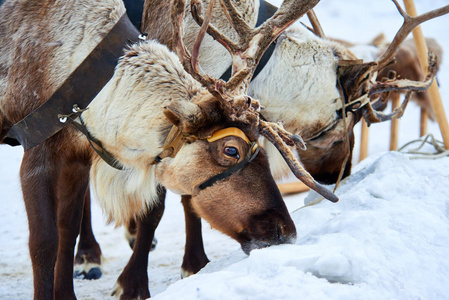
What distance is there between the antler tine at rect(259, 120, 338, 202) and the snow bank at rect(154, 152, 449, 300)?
169mm

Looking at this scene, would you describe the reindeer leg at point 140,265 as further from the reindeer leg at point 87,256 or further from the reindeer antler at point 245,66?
the reindeer antler at point 245,66

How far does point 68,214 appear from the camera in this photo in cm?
A: 277

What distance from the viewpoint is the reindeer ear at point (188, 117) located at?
2.11 meters

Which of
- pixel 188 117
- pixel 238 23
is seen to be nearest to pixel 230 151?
pixel 188 117

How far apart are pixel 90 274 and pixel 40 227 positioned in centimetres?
138

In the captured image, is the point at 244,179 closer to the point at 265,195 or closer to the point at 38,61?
the point at 265,195

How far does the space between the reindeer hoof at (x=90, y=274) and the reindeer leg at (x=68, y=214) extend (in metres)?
0.87

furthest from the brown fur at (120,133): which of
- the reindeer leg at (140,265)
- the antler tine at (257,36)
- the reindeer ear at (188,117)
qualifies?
the reindeer leg at (140,265)

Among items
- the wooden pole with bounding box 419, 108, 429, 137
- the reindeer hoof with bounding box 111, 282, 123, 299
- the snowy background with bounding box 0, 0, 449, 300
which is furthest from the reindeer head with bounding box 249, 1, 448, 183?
the wooden pole with bounding box 419, 108, 429, 137

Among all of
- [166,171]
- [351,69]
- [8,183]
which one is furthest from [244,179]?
[8,183]

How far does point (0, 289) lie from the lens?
3180 millimetres

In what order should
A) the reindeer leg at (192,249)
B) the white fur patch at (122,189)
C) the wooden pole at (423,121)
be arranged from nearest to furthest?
the white fur patch at (122,189) → the reindeer leg at (192,249) → the wooden pole at (423,121)

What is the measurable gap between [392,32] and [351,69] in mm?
11240

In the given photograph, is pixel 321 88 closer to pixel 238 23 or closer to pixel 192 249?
pixel 238 23
